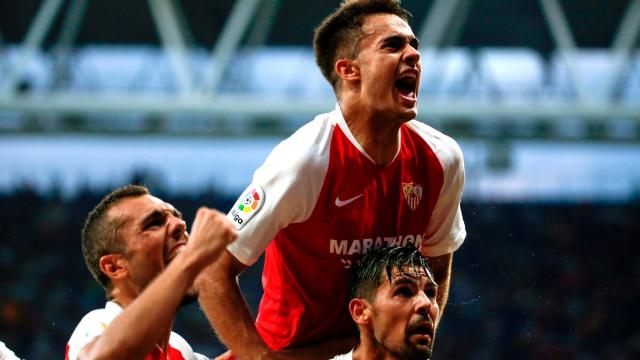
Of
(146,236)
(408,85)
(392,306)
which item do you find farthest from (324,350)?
(408,85)

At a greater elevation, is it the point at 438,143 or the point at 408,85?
the point at 408,85

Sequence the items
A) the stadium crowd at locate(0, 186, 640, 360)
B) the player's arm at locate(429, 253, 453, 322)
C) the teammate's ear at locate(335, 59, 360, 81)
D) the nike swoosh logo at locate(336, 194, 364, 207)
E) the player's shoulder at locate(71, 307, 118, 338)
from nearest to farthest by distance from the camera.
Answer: the player's shoulder at locate(71, 307, 118, 338), the nike swoosh logo at locate(336, 194, 364, 207), the teammate's ear at locate(335, 59, 360, 81), the player's arm at locate(429, 253, 453, 322), the stadium crowd at locate(0, 186, 640, 360)

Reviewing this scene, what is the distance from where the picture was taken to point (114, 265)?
4316 mm

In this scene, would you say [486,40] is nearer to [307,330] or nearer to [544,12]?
[544,12]

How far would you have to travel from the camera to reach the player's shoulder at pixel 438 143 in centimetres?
445

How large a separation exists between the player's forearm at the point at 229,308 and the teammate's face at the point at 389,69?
86cm

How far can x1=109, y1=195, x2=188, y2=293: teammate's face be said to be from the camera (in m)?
4.29

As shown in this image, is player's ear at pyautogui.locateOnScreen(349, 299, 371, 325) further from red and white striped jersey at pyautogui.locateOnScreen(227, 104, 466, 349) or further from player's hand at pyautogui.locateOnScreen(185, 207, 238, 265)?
player's hand at pyautogui.locateOnScreen(185, 207, 238, 265)

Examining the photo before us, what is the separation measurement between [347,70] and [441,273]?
1.11 metres

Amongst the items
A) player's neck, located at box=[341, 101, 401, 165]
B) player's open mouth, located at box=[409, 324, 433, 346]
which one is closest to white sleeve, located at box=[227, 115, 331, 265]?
player's neck, located at box=[341, 101, 401, 165]

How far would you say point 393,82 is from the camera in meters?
4.20

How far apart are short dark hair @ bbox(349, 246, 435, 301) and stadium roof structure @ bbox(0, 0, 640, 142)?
9785 millimetres

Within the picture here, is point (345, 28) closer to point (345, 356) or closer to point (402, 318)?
point (402, 318)

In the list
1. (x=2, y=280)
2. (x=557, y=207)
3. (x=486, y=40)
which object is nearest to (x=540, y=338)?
(x=557, y=207)
